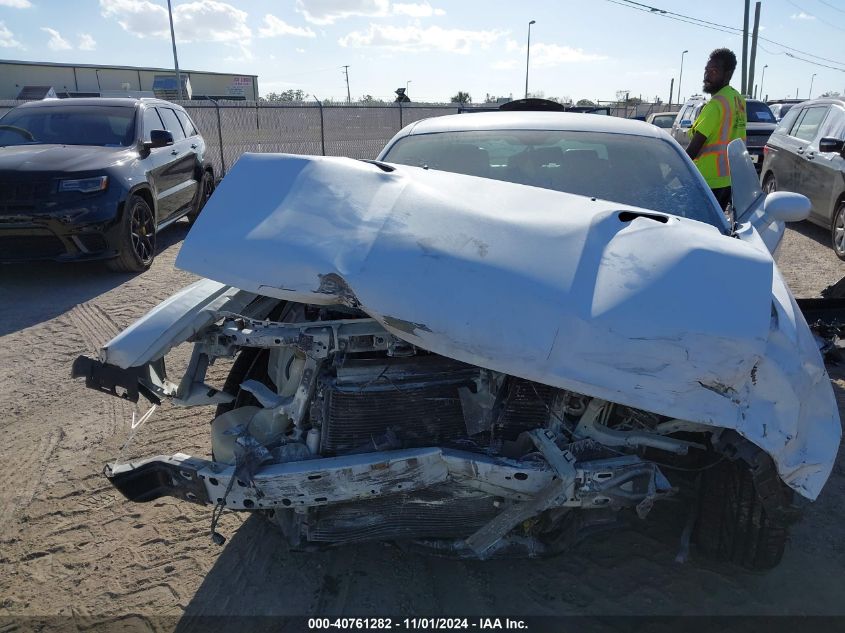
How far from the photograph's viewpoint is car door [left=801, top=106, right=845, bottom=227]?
764 cm

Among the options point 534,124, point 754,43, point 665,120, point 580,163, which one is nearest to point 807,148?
point 534,124

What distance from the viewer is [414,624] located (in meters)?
2.38

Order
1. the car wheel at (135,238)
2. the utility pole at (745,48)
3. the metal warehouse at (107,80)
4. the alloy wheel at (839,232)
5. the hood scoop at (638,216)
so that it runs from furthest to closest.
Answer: the metal warehouse at (107,80), the utility pole at (745,48), the alloy wheel at (839,232), the car wheel at (135,238), the hood scoop at (638,216)

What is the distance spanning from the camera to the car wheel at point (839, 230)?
7531mm

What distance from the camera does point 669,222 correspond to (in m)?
2.34

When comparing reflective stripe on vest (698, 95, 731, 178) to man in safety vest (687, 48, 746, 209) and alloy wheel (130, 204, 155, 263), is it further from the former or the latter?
alloy wheel (130, 204, 155, 263)

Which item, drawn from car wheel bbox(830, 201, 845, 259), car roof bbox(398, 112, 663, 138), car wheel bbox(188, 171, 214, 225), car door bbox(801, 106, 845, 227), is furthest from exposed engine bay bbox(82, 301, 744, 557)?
car wheel bbox(188, 171, 214, 225)

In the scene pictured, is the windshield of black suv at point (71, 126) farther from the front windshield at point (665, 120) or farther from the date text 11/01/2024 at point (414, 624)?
the front windshield at point (665, 120)

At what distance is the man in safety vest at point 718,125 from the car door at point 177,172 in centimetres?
586

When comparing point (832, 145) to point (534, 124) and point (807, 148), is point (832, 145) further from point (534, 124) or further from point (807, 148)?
point (534, 124)

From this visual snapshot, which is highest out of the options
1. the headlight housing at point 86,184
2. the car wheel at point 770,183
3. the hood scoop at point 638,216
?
the hood scoop at point 638,216

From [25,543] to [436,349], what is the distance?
2.18m

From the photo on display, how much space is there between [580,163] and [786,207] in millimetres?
1110

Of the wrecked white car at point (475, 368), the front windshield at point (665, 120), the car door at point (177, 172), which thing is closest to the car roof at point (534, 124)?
the wrecked white car at point (475, 368)
